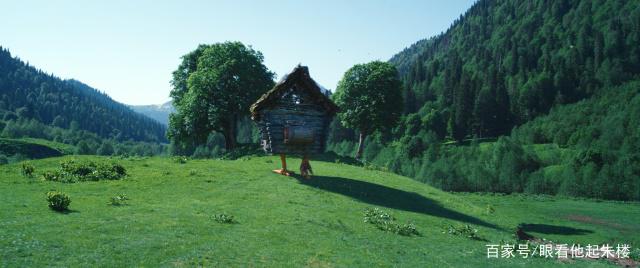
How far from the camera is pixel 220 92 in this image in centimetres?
5425

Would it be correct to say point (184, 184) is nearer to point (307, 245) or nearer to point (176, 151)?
point (307, 245)

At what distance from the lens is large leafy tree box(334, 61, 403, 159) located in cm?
6134

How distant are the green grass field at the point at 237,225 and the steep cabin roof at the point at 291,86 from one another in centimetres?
523

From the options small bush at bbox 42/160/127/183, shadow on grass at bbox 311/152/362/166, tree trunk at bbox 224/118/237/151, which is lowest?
small bush at bbox 42/160/127/183

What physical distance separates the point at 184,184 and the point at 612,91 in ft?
673

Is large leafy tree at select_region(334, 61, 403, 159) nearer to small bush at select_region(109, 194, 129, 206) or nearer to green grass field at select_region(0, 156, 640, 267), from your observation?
green grass field at select_region(0, 156, 640, 267)

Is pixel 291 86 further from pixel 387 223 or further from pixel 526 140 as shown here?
pixel 526 140

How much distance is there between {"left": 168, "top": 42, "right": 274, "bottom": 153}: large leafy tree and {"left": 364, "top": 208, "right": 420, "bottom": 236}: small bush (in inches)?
1375

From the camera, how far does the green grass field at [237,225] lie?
13.9 m

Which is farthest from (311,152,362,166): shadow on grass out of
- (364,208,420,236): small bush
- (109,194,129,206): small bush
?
(109,194,129,206): small bush

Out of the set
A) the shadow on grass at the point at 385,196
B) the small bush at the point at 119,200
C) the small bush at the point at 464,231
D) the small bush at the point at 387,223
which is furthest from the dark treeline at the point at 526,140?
the small bush at the point at 119,200

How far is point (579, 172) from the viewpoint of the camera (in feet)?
328

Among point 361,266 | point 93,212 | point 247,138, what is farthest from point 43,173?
point 247,138

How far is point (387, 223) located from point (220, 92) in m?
37.4
